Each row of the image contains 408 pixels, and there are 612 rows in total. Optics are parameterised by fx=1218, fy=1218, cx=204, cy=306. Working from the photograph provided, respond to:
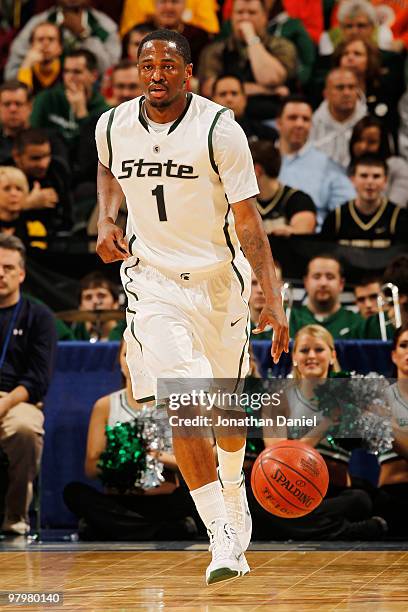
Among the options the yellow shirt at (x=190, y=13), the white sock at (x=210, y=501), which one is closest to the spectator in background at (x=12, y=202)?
the yellow shirt at (x=190, y=13)

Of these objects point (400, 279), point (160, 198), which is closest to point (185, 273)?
point (160, 198)

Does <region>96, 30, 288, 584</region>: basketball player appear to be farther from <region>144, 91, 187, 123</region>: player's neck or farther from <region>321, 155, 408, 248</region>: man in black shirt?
<region>321, 155, 408, 248</region>: man in black shirt

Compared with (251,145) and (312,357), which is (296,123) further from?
(312,357)

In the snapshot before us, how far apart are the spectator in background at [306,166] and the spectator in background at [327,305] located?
77.9 inches

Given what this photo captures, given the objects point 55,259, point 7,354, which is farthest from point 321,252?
point 7,354

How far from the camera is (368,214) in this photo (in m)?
10.3

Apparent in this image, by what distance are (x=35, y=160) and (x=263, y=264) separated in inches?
233

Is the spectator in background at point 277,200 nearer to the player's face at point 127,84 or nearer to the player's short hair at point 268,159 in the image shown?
the player's short hair at point 268,159

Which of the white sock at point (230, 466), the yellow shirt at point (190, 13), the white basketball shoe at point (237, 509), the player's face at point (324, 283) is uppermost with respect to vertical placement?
the yellow shirt at point (190, 13)

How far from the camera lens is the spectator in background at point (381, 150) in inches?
449

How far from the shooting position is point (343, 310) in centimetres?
918

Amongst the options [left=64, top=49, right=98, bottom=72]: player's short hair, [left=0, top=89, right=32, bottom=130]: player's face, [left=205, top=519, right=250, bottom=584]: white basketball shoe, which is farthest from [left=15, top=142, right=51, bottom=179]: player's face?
[left=205, top=519, right=250, bottom=584]: white basketball shoe

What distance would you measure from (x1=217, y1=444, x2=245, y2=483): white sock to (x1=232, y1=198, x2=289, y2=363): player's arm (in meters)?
0.62

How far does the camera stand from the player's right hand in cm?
531
